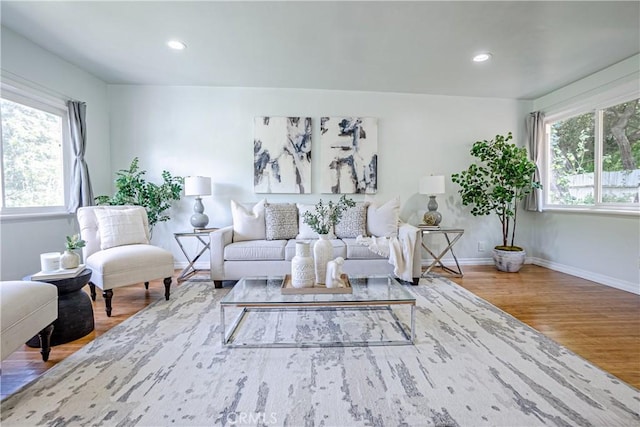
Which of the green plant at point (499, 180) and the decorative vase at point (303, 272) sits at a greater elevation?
the green plant at point (499, 180)

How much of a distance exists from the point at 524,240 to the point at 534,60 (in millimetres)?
2645

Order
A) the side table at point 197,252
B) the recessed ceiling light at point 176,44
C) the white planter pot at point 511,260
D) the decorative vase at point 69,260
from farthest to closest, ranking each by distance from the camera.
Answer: the white planter pot at point 511,260
the side table at point 197,252
the recessed ceiling light at point 176,44
the decorative vase at point 69,260

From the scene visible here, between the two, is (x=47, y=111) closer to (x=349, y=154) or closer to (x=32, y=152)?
(x=32, y=152)

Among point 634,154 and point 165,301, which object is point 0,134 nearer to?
point 165,301

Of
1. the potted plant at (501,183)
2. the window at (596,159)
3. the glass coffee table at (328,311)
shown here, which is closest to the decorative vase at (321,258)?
the glass coffee table at (328,311)

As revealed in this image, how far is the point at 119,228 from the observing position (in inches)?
112

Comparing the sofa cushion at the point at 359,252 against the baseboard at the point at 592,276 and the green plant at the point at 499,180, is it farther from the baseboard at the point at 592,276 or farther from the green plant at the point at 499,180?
the baseboard at the point at 592,276

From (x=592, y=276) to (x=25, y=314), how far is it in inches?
212

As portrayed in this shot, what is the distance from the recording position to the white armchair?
7.95 feet

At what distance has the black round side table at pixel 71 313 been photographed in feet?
6.48

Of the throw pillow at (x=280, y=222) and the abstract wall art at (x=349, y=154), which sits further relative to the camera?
the abstract wall art at (x=349, y=154)

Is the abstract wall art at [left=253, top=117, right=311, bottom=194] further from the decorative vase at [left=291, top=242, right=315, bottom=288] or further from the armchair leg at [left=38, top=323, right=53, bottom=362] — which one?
the armchair leg at [left=38, top=323, right=53, bottom=362]

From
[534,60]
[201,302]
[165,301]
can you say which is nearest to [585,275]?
[534,60]

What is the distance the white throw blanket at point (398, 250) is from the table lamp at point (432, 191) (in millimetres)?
771
